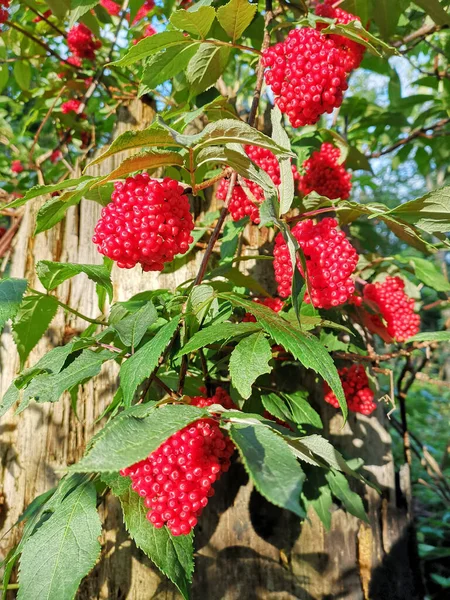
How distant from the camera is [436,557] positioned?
2943mm

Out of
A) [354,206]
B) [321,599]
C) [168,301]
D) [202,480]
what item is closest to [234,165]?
[354,206]

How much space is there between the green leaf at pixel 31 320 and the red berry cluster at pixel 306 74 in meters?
0.83

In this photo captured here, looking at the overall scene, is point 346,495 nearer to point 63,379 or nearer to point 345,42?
point 63,379

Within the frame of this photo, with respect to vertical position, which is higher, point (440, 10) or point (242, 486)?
point (440, 10)

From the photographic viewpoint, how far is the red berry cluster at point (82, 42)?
97.7 inches

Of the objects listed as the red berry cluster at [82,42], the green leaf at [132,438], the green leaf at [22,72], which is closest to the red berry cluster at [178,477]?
the green leaf at [132,438]

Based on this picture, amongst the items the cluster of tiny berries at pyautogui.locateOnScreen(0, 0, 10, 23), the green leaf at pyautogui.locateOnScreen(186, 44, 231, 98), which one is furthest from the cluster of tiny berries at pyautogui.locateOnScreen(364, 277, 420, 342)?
the cluster of tiny berries at pyautogui.locateOnScreen(0, 0, 10, 23)

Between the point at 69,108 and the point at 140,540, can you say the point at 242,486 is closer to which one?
the point at 140,540

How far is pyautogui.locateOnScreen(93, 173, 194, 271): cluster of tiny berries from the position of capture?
102cm

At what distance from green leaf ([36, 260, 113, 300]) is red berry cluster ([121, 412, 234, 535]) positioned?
52cm

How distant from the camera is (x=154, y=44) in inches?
50.2

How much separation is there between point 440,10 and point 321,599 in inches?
76.8

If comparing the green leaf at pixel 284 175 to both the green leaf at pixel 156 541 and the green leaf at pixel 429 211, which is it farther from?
the green leaf at pixel 156 541

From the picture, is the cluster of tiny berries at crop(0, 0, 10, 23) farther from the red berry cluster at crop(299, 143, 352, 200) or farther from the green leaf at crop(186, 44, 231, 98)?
the red berry cluster at crop(299, 143, 352, 200)
